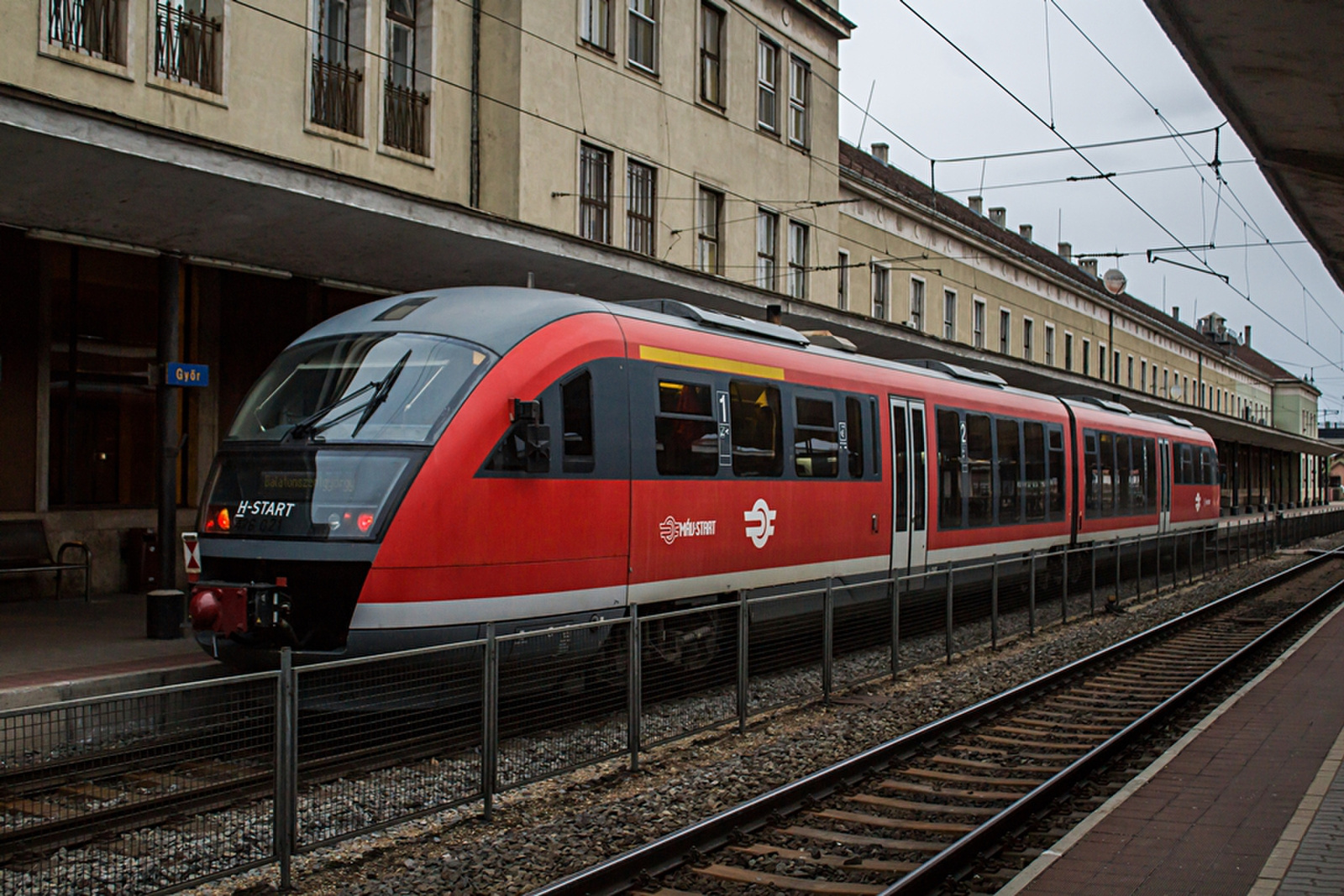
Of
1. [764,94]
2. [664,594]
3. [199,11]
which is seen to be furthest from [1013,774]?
[764,94]

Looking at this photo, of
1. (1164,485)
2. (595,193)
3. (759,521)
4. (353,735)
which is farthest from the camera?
(1164,485)

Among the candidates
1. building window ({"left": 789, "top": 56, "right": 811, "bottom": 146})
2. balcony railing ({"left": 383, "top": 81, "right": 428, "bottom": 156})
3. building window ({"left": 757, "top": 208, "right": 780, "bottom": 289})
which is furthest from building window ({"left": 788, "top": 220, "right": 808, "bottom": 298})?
balcony railing ({"left": 383, "top": 81, "right": 428, "bottom": 156})

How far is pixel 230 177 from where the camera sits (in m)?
11.1

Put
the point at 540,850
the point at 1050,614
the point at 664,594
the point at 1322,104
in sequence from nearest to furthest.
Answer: the point at 540,850 → the point at 1322,104 → the point at 664,594 → the point at 1050,614

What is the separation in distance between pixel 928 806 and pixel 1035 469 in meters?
12.7

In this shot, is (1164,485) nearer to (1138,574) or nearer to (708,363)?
(1138,574)

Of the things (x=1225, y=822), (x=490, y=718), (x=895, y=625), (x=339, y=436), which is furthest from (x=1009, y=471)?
(x=490, y=718)

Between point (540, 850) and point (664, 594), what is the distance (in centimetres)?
449

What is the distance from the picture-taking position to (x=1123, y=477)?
24.2 meters

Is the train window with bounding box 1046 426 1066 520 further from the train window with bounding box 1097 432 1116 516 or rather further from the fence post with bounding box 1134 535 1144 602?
the train window with bounding box 1097 432 1116 516

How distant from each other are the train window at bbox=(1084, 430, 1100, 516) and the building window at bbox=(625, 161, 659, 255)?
27.7 ft

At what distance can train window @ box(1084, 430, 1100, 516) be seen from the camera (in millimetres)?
22078

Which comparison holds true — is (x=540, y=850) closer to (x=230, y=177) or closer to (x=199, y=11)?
(x=230, y=177)

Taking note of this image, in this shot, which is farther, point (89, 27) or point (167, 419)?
point (89, 27)
